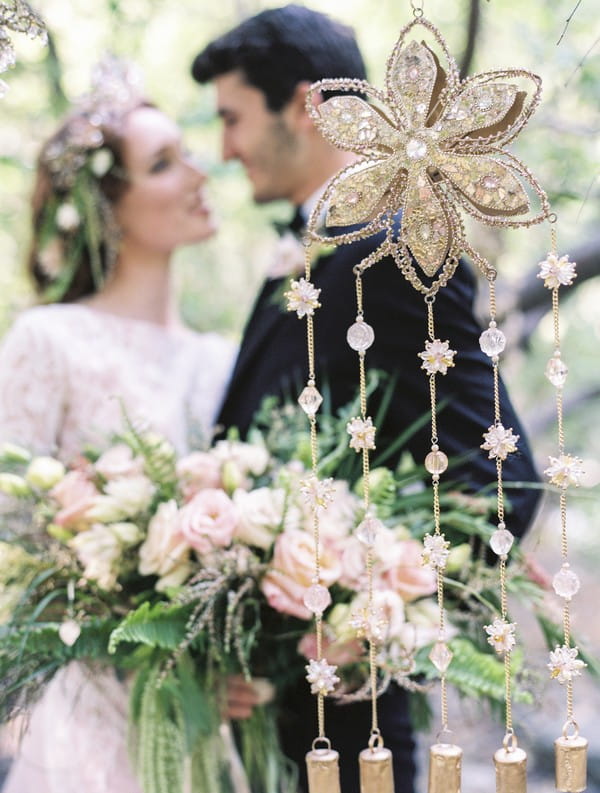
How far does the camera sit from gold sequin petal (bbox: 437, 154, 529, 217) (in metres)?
1.10

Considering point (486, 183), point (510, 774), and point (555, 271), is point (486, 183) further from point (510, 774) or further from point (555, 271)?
point (510, 774)

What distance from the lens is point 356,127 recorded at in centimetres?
114

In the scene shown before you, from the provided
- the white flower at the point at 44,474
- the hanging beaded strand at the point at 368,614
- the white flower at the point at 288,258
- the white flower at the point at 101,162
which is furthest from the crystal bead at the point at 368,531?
the white flower at the point at 101,162

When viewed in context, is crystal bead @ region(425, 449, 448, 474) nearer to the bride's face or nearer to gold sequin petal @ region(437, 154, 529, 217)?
gold sequin petal @ region(437, 154, 529, 217)

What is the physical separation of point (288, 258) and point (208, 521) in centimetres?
89

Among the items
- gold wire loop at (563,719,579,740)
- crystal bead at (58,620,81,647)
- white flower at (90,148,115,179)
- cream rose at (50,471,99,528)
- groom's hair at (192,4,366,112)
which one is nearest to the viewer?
gold wire loop at (563,719,579,740)

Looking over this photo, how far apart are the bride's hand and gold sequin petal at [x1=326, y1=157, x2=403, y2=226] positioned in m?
0.83

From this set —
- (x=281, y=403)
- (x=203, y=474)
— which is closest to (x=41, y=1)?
(x=281, y=403)

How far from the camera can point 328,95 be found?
82.0 inches

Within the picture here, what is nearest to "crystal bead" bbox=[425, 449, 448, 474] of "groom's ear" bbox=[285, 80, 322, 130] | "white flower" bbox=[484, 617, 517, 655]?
"white flower" bbox=[484, 617, 517, 655]

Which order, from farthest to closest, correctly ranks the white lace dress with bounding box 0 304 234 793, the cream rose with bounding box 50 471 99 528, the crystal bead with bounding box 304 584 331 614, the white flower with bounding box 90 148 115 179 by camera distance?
the white flower with bounding box 90 148 115 179 → the white lace dress with bounding box 0 304 234 793 → the cream rose with bounding box 50 471 99 528 → the crystal bead with bounding box 304 584 331 614

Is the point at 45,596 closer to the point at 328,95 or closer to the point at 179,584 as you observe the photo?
the point at 179,584

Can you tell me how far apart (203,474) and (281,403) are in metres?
0.41

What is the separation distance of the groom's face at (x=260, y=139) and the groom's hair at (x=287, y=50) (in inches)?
1.2
